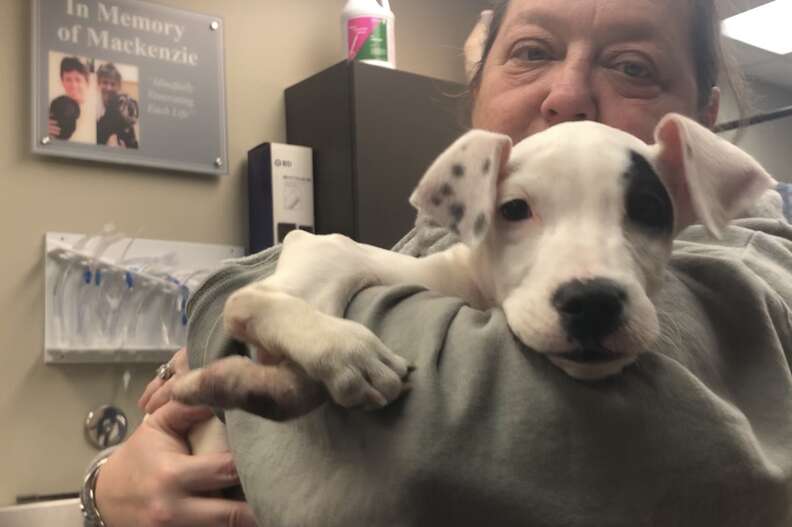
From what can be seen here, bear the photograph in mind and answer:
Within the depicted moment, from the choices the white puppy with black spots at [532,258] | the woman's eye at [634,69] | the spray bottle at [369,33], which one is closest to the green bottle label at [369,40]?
the spray bottle at [369,33]

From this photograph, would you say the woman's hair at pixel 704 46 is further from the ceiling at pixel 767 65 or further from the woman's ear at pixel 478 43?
the ceiling at pixel 767 65

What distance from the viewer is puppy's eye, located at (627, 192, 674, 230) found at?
699mm

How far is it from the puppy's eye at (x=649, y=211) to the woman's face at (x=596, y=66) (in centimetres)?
34

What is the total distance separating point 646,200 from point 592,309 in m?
0.16

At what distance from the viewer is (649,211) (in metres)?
0.71

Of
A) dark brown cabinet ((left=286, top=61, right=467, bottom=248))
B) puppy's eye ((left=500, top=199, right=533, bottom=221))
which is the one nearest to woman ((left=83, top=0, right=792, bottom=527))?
puppy's eye ((left=500, top=199, right=533, bottom=221))

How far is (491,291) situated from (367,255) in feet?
0.38

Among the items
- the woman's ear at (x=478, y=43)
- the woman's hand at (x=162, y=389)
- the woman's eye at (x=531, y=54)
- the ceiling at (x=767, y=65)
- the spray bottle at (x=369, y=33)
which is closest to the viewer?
the woman's hand at (x=162, y=389)

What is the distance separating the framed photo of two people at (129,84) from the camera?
1.88 m

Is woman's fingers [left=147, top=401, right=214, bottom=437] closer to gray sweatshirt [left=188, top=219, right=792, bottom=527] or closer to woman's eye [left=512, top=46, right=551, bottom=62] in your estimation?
gray sweatshirt [left=188, top=219, right=792, bottom=527]

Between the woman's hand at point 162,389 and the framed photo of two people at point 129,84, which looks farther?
the framed photo of two people at point 129,84

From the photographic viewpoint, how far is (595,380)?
588 mm

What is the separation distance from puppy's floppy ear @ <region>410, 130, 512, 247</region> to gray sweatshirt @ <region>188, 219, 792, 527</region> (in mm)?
89

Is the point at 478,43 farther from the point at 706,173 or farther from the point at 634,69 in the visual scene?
the point at 706,173
